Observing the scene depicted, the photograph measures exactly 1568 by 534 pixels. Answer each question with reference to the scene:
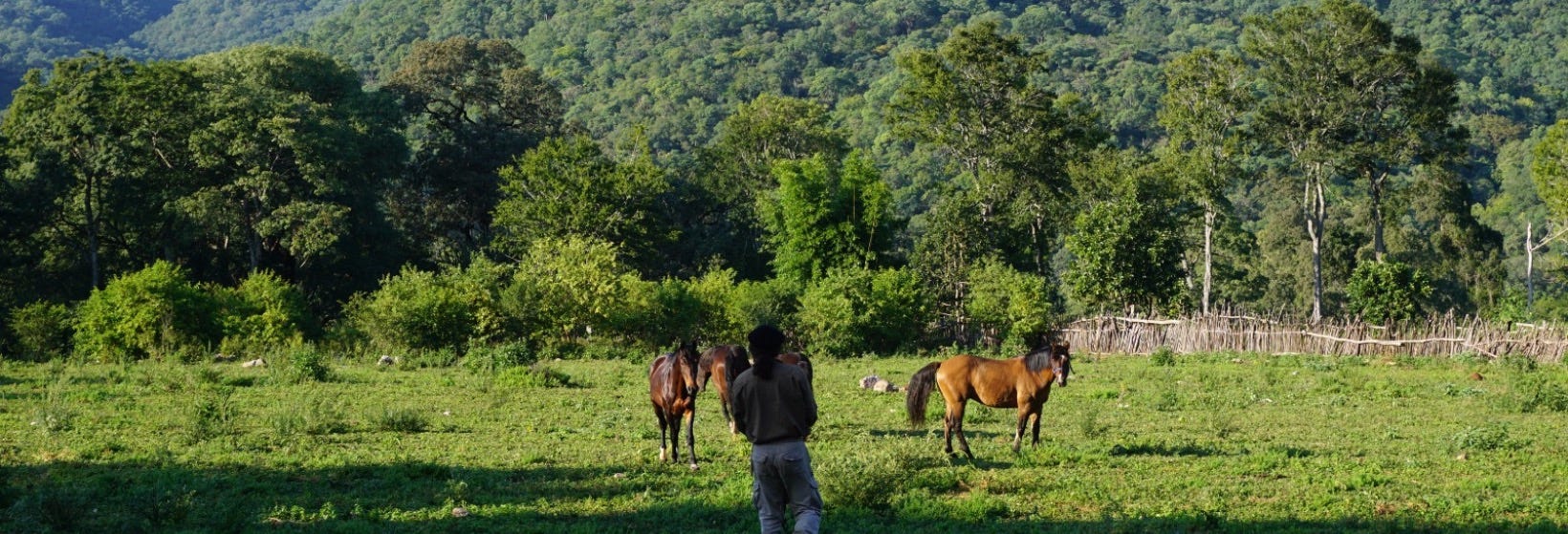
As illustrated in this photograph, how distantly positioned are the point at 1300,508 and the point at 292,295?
90.9 feet

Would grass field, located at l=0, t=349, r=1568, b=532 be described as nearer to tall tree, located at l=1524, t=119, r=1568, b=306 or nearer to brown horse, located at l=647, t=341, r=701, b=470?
brown horse, located at l=647, t=341, r=701, b=470

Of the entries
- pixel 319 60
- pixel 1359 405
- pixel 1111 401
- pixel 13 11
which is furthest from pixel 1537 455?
pixel 13 11

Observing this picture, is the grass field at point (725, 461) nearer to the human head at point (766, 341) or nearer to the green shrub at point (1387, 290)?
the human head at point (766, 341)

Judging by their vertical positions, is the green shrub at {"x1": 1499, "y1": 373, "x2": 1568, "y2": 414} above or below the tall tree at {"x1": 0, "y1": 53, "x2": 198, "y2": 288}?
below

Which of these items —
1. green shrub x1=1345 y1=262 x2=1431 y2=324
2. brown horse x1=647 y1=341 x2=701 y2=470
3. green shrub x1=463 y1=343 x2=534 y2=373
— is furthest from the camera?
green shrub x1=1345 y1=262 x2=1431 y2=324

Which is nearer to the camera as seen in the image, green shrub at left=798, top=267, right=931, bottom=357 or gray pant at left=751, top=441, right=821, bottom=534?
gray pant at left=751, top=441, right=821, bottom=534

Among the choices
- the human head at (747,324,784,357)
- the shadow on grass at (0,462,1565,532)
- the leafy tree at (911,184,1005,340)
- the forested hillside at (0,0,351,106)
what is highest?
the forested hillside at (0,0,351,106)

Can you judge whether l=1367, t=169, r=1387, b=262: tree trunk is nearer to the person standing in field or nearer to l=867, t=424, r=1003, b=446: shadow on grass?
l=867, t=424, r=1003, b=446: shadow on grass

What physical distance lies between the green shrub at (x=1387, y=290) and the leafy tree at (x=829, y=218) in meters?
13.7

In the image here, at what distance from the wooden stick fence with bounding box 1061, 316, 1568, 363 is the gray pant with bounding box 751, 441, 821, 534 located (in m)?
24.7

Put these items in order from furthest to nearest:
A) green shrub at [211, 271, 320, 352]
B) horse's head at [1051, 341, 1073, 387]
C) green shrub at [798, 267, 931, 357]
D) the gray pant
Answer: green shrub at [798, 267, 931, 357], green shrub at [211, 271, 320, 352], horse's head at [1051, 341, 1073, 387], the gray pant

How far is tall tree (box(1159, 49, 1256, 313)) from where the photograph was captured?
1660 inches

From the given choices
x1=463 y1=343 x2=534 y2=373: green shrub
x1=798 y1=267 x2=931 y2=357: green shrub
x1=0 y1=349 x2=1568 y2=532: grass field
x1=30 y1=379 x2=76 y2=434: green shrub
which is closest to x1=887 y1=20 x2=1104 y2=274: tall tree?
x1=798 y1=267 x2=931 y2=357: green shrub

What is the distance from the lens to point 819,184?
41812 mm
